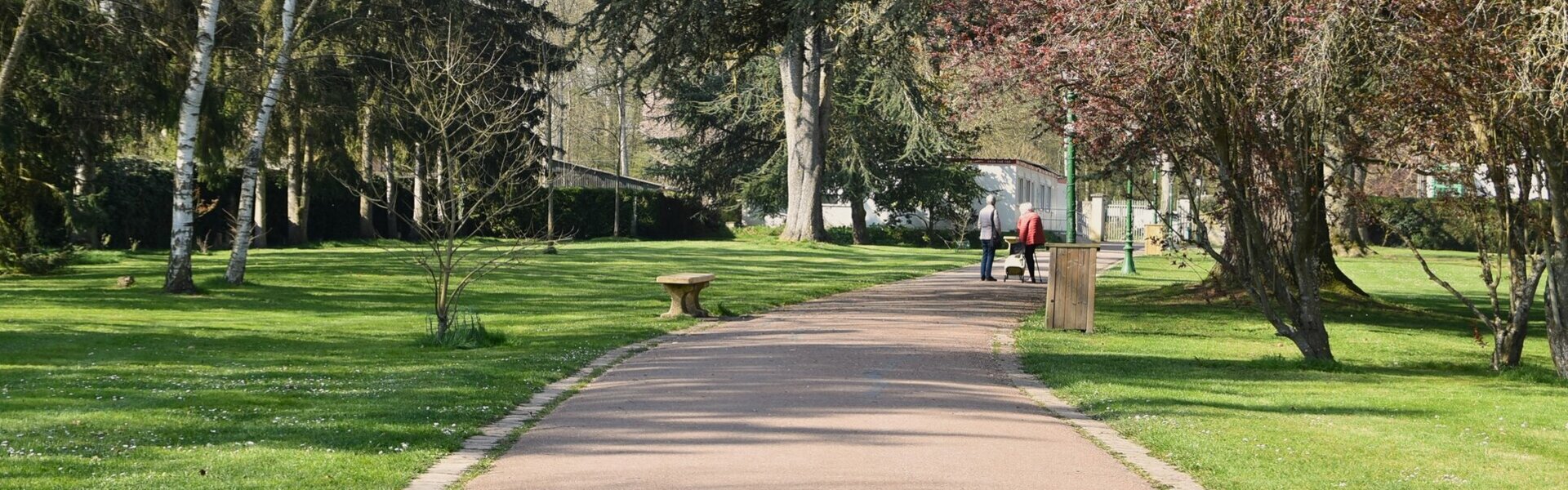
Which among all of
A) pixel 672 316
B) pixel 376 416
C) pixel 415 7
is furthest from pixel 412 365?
pixel 415 7

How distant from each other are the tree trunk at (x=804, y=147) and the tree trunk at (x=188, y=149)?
24471mm

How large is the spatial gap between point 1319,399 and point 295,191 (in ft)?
109

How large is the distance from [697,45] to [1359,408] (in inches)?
Result: 465

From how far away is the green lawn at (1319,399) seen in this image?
795 cm

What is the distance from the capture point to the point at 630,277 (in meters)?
26.8

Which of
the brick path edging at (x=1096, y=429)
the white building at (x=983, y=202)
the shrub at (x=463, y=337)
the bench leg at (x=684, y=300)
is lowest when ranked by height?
the brick path edging at (x=1096, y=429)

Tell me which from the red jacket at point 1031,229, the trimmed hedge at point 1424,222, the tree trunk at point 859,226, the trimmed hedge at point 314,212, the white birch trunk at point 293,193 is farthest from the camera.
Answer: the tree trunk at point 859,226

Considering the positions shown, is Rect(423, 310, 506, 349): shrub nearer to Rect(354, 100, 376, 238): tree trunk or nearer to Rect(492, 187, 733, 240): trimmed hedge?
Rect(354, 100, 376, 238): tree trunk

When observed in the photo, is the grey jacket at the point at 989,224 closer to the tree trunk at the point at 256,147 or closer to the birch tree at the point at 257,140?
the birch tree at the point at 257,140

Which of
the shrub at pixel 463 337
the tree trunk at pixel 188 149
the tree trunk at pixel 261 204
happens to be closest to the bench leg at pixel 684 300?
the shrub at pixel 463 337

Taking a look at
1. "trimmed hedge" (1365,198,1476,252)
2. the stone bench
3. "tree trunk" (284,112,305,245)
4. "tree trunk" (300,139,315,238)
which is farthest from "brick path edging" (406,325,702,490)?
"tree trunk" (300,139,315,238)

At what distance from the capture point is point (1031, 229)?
85.7 ft

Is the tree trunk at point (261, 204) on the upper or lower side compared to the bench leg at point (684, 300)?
upper

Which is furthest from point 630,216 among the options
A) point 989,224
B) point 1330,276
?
point 1330,276
